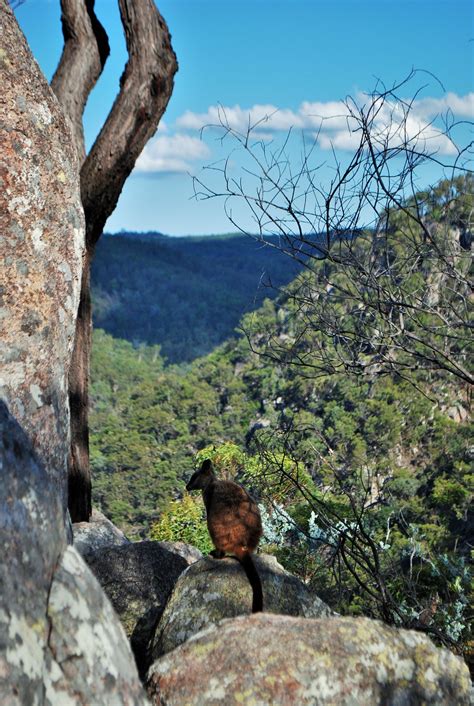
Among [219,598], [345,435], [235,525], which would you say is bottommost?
[345,435]

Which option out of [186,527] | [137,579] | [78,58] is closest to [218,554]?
[137,579]

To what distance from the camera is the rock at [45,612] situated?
4.69 ft

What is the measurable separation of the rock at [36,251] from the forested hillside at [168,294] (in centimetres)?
11631

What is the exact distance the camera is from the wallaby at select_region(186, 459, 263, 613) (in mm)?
3000

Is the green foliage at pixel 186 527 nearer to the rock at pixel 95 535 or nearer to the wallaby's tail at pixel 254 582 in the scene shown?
the rock at pixel 95 535

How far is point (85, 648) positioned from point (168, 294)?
475ft

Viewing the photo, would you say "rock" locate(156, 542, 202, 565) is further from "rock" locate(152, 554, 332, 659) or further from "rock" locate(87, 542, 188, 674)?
"rock" locate(152, 554, 332, 659)

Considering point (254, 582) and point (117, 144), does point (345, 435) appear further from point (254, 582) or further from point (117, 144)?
point (254, 582)

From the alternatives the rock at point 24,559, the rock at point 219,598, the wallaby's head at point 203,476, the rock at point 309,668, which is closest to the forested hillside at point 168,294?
the wallaby's head at point 203,476

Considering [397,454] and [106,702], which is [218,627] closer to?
[106,702]

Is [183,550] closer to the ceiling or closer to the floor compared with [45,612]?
closer to the floor

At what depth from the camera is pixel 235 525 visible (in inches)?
128

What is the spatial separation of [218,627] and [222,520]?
124 cm

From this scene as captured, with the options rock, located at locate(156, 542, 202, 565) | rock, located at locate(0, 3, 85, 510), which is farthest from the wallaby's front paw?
rock, located at locate(0, 3, 85, 510)
